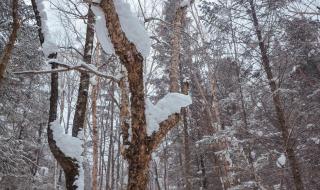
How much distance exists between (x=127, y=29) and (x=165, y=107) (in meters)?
1.03

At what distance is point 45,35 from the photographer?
259 inches

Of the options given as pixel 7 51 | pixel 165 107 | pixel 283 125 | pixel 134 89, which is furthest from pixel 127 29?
pixel 283 125

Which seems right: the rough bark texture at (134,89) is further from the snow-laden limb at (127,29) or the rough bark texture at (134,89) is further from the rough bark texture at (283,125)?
the rough bark texture at (283,125)

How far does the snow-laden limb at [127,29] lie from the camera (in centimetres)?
388

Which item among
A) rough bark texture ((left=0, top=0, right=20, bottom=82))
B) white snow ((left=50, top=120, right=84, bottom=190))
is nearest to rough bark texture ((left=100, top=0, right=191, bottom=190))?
rough bark texture ((left=0, top=0, right=20, bottom=82))

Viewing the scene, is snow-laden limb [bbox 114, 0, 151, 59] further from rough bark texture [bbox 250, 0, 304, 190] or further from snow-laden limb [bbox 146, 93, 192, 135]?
rough bark texture [bbox 250, 0, 304, 190]

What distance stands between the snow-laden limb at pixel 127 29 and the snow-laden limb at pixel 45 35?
281 centimetres

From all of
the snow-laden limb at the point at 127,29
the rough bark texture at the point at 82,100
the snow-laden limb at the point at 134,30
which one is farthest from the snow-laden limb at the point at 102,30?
the rough bark texture at the point at 82,100

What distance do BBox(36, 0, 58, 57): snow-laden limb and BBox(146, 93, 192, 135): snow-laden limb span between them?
120 inches

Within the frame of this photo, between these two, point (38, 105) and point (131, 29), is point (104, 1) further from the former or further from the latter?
point (38, 105)

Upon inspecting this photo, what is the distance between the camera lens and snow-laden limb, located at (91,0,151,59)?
3.88m

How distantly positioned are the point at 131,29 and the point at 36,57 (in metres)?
10.6

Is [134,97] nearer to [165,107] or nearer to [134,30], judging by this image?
[165,107]

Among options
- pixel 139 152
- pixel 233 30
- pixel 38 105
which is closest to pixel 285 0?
pixel 233 30
